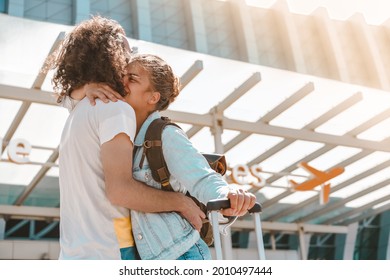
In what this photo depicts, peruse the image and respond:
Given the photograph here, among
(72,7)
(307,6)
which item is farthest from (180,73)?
(307,6)

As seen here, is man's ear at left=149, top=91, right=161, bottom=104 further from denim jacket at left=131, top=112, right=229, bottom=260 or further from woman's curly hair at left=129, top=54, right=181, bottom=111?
A: denim jacket at left=131, top=112, right=229, bottom=260

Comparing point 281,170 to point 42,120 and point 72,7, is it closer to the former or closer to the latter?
point 42,120

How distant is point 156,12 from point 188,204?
56.2 feet

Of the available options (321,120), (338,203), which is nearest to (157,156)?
(321,120)

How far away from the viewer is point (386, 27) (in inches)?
894

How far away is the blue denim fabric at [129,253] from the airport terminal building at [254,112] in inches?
208

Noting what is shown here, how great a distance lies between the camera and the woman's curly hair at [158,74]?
81.8 inches

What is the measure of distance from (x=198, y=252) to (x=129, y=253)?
0.24 m

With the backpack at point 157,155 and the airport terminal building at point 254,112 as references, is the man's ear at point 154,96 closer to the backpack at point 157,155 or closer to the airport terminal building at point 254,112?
the backpack at point 157,155

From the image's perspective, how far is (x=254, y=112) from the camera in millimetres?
12047

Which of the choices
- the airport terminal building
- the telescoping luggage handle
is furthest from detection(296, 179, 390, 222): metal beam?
the telescoping luggage handle

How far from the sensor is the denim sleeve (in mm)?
1760

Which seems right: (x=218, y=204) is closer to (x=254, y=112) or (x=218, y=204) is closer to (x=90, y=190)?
(x=90, y=190)

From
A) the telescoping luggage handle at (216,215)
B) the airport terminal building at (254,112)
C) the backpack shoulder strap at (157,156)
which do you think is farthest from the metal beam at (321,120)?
the backpack shoulder strap at (157,156)
